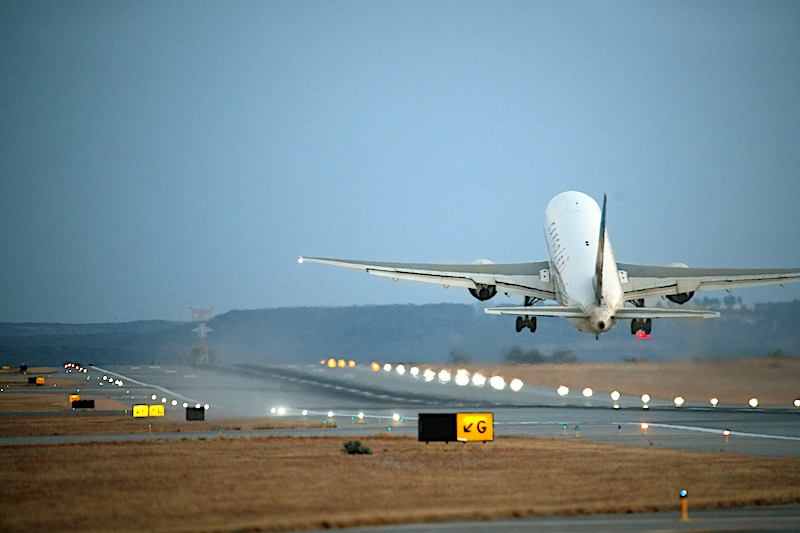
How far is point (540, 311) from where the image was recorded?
5944 cm

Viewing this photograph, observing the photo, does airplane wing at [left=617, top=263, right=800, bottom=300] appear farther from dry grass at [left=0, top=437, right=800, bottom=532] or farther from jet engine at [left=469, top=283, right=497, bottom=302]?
dry grass at [left=0, top=437, right=800, bottom=532]

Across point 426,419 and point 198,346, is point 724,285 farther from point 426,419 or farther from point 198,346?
point 198,346

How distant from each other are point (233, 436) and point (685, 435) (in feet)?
70.7

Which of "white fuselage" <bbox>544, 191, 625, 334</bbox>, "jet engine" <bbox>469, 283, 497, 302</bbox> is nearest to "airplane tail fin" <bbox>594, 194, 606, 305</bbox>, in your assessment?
"white fuselage" <bbox>544, 191, 625, 334</bbox>

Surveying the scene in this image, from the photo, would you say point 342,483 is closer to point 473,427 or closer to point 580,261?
Result: point 473,427

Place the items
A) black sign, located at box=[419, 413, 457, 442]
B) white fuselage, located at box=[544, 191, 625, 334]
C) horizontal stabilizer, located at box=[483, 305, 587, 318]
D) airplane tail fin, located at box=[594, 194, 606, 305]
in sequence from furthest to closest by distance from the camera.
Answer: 1. white fuselage, located at box=[544, 191, 625, 334]
2. airplane tail fin, located at box=[594, 194, 606, 305]
3. horizontal stabilizer, located at box=[483, 305, 587, 318]
4. black sign, located at box=[419, 413, 457, 442]

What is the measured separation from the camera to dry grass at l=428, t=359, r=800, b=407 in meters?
72.0

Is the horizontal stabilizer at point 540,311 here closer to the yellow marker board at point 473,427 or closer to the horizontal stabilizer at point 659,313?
the horizontal stabilizer at point 659,313

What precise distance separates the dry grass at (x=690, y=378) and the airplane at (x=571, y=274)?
536 cm

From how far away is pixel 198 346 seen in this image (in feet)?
567

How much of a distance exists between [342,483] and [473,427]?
12944 millimetres

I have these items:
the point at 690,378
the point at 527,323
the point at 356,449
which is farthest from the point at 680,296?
the point at 356,449

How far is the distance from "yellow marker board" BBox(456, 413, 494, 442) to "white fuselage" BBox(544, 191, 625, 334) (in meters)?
16.7

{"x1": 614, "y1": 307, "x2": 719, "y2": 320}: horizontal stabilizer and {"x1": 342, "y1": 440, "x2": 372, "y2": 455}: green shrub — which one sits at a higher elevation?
{"x1": 614, "y1": 307, "x2": 719, "y2": 320}: horizontal stabilizer
